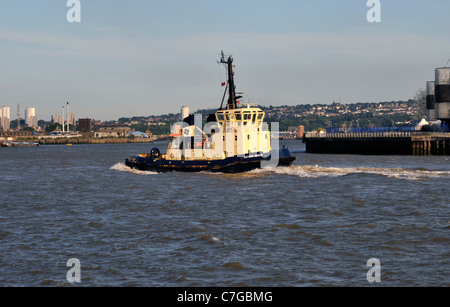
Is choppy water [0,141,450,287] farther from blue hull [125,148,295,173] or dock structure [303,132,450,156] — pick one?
dock structure [303,132,450,156]

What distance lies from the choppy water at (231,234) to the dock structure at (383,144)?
56.1 meters

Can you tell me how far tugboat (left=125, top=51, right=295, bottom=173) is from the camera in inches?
2057

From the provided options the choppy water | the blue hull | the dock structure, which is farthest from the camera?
the dock structure

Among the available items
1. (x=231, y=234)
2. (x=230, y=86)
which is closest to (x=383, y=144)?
(x=230, y=86)

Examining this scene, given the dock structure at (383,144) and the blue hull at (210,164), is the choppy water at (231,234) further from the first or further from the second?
the dock structure at (383,144)

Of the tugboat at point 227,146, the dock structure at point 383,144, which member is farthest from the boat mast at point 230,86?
the dock structure at point 383,144

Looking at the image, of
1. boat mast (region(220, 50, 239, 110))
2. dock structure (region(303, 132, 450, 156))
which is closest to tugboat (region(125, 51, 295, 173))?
boat mast (region(220, 50, 239, 110))

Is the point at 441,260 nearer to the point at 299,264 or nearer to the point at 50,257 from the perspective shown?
the point at 299,264

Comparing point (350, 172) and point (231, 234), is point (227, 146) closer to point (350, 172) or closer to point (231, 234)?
point (350, 172)

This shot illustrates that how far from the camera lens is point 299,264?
59.2ft

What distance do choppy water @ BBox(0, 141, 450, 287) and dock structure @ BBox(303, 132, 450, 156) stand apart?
Answer: 56.1 m

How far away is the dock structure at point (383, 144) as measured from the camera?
94.5 m
